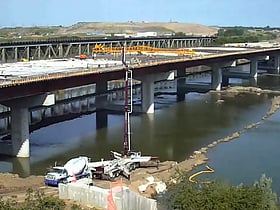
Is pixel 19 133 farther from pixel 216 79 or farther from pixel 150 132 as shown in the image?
pixel 216 79

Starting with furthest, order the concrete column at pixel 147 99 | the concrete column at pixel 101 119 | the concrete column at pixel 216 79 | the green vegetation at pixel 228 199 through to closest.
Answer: the concrete column at pixel 216 79
the concrete column at pixel 147 99
the concrete column at pixel 101 119
the green vegetation at pixel 228 199

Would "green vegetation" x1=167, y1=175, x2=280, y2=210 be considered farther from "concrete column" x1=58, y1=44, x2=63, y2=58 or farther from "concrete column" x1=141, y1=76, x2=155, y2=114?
"concrete column" x1=58, y1=44, x2=63, y2=58

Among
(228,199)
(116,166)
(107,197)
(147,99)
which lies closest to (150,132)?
(147,99)

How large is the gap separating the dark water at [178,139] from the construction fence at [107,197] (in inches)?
402

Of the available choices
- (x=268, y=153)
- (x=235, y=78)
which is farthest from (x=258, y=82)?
(x=268, y=153)

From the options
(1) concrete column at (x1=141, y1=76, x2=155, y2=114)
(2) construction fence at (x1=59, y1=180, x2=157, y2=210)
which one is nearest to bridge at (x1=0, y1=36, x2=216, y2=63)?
(1) concrete column at (x1=141, y1=76, x2=155, y2=114)

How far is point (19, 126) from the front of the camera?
42.8m

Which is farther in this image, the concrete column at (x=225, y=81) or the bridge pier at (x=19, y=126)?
the concrete column at (x=225, y=81)

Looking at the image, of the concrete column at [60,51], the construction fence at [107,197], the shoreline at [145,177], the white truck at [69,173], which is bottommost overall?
the shoreline at [145,177]

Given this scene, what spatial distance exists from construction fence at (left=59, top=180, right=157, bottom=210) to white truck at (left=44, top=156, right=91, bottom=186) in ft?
11.8

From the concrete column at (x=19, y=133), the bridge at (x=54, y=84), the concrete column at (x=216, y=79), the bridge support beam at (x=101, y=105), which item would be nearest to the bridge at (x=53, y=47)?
the bridge support beam at (x=101, y=105)

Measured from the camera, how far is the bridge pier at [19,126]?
4266 cm

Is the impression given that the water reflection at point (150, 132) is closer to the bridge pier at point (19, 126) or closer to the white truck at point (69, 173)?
the bridge pier at point (19, 126)

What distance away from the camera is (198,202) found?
2347 cm
